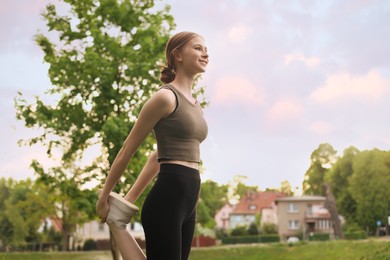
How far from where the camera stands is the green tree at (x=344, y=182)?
58219 millimetres

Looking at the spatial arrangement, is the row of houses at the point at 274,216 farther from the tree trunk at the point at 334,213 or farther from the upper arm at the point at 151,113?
the upper arm at the point at 151,113

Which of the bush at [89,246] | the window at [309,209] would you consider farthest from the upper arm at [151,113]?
the window at [309,209]

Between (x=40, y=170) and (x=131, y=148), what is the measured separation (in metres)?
17.2

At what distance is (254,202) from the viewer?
337 ft

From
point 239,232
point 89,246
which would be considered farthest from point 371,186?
point 89,246

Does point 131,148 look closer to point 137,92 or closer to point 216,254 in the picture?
point 137,92

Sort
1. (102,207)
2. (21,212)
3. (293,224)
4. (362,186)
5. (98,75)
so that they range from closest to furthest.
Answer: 1. (102,207)
2. (98,75)
3. (362,186)
4. (21,212)
5. (293,224)

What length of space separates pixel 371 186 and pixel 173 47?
53.8 meters

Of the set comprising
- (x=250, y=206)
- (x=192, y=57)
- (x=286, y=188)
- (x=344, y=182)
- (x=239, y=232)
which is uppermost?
(x=286, y=188)

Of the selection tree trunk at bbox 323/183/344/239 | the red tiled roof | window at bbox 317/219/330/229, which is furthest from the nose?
the red tiled roof

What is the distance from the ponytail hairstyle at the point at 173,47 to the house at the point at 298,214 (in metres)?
79.1

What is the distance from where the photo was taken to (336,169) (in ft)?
203

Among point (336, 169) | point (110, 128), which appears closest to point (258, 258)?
point (110, 128)

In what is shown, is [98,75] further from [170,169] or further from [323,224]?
[323,224]
